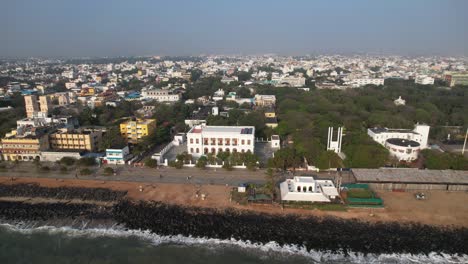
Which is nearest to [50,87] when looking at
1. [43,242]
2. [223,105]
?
[223,105]

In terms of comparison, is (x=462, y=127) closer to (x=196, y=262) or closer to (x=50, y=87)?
(x=196, y=262)

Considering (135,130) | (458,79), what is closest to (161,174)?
(135,130)

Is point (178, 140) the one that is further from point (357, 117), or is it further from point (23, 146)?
point (357, 117)

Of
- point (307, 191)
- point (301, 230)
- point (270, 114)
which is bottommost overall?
point (301, 230)

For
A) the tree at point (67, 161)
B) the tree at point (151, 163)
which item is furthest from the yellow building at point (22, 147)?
the tree at point (151, 163)

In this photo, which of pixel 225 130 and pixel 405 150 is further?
pixel 225 130

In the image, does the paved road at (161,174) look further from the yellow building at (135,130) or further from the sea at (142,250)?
the yellow building at (135,130)

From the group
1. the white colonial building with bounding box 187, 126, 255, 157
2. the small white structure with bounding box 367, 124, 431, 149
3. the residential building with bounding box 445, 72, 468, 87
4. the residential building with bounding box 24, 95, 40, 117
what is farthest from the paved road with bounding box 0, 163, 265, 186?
the residential building with bounding box 445, 72, 468, 87
